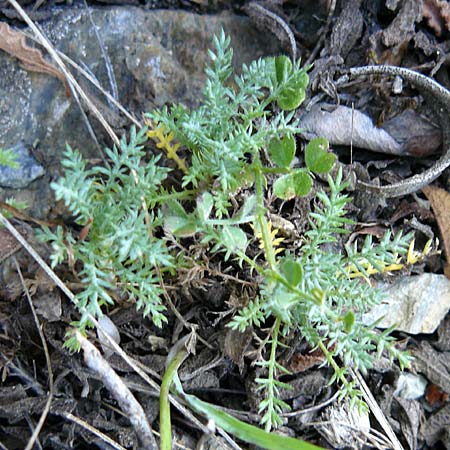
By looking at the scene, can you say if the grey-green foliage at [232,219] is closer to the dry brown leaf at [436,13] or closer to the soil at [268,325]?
the soil at [268,325]

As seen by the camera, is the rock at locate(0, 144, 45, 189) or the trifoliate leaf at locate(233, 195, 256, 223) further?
the rock at locate(0, 144, 45, 189)

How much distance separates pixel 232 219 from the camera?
2.07 metres

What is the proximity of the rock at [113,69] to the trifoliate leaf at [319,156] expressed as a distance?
0.71 meters

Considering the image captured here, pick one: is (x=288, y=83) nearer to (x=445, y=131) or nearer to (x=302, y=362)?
(x=445, y=131)

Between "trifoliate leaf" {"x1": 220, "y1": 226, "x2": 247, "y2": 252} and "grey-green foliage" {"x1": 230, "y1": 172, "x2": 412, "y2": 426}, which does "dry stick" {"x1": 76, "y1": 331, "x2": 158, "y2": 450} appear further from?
"trifoliate leaf" {"x1": 220, "y1": 226, "x2": 247, "y2": 252}

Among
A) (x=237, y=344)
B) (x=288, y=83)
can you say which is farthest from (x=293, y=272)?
(x=288, y=83)

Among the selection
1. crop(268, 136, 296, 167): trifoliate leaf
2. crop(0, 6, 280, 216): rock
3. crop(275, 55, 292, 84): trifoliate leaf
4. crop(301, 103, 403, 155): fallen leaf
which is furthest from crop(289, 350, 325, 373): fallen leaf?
crop(0, 6, 280, 216): rock

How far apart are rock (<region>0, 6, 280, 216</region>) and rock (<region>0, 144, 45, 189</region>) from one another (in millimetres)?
32

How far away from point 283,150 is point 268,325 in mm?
767

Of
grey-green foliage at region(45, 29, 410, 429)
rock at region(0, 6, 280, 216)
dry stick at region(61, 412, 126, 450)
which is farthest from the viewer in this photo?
rock at region(0, 6, 280, 216)

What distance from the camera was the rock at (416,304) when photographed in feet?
8.34

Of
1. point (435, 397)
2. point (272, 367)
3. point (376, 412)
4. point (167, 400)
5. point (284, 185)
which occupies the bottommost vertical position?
point (435, 397)

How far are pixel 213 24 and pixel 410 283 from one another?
1.53 m

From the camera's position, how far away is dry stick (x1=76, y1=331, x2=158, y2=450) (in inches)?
81.1
